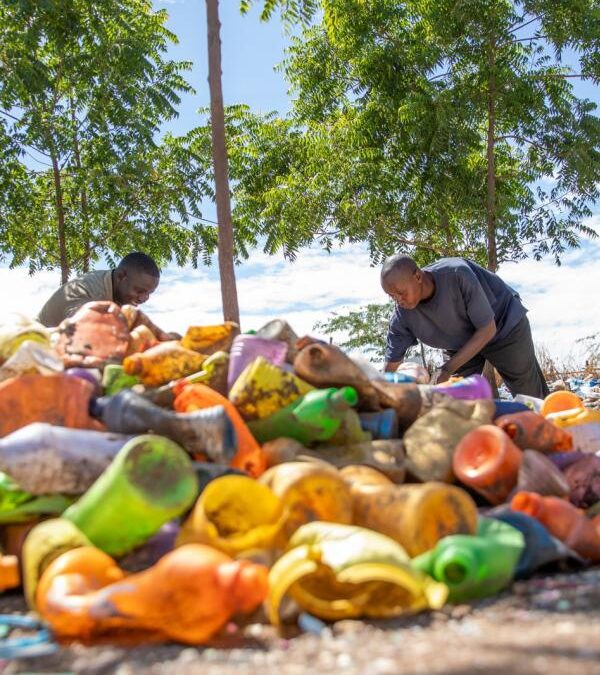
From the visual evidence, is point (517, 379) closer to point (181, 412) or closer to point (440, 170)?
point (181, 412)

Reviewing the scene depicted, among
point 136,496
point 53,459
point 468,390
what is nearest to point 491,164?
point 468,390

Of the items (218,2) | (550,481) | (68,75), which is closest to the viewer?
(550,481)

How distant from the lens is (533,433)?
7.03ft

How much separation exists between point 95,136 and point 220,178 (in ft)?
15.3

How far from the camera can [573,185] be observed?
34.2ft

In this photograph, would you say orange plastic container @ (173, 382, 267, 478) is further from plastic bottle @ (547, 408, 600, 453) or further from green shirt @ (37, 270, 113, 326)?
green shirt @ (37, 270, 113, 326)

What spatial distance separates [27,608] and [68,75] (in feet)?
29.3

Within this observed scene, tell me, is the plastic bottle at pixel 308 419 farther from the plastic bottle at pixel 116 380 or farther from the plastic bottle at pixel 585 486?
the plastic bottle at pixel 585 486

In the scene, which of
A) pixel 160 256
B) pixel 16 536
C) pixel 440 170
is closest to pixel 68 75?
pixel 160 256

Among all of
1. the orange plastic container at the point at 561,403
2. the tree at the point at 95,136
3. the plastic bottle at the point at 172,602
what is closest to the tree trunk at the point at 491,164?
the tree at the point at 95,136

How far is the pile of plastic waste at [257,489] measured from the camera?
4.42 ft

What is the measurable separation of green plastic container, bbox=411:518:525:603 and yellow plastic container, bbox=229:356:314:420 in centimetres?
72

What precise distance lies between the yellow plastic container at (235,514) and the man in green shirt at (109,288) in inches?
106

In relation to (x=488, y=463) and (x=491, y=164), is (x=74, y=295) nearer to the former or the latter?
(x=488, y=463)
